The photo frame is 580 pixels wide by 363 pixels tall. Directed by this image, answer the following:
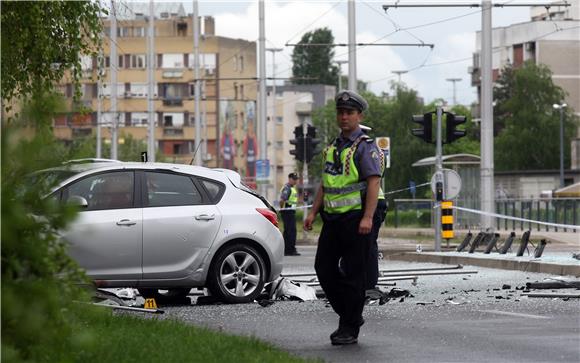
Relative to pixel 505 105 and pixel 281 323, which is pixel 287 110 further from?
pixel 281 323

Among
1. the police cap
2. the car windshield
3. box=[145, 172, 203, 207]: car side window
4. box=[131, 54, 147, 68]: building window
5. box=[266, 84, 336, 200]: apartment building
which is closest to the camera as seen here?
the car windshield

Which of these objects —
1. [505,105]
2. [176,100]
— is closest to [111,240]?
[505,105]

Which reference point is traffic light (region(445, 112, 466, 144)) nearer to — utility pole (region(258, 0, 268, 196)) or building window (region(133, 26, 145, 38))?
utility pole (region(258, 0, 268, 196))

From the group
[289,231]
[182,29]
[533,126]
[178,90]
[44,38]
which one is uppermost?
[182,29]

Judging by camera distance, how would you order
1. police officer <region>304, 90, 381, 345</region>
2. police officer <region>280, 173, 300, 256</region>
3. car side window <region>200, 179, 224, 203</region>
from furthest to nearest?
police officer <region>280, 173, 300, 256</region> < car side window <region>200, 179, 224, 203</region> < police officer <region>304, 90, 381, 345</region>

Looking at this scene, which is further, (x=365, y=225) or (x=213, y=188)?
(x=213, y=188)

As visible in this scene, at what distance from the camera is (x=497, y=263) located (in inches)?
931

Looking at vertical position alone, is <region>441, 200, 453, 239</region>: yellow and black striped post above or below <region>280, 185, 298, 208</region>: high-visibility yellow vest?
below

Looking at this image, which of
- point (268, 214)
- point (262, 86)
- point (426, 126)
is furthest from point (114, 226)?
point (262, 86)

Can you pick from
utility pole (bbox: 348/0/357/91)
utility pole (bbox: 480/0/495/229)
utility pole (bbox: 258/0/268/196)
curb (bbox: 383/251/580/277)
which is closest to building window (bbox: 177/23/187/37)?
utility pole (bbox: 258/0/268/196)

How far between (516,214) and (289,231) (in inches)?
951

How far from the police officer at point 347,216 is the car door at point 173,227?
4.36m

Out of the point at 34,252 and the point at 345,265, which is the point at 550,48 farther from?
the point at 34,252

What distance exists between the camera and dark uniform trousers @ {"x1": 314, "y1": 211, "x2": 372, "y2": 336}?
425 inches
